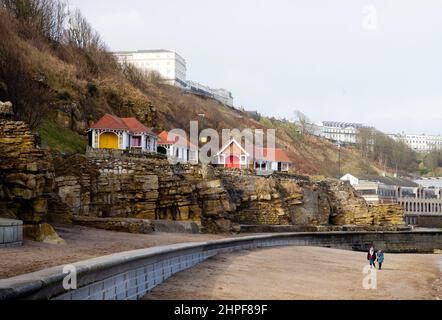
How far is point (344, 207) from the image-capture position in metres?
66.9

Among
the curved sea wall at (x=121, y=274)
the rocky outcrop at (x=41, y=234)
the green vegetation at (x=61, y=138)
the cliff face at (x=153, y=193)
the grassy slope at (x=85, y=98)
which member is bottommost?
the curved sea wall at (x=121, y=274)

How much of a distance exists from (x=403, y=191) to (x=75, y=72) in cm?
6859

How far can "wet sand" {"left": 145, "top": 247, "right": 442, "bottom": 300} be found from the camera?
17.3m

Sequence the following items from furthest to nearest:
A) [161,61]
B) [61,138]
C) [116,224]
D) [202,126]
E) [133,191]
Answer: [161,61] → [202,126] → [61,138] → [133,191] → [116,224]

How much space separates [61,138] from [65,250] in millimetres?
32516

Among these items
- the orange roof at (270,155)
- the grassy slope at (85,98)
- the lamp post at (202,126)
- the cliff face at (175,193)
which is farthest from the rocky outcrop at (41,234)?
the lamp post at (202,126)

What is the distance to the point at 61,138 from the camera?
4953 cm

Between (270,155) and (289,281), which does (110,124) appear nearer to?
(270,155)

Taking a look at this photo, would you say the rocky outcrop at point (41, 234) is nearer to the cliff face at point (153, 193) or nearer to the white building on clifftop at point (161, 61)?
the cliff face at point (153, 193)

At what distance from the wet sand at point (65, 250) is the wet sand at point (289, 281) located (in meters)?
2.14

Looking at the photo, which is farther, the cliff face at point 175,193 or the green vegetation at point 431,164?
the green vegetation at point 431,164

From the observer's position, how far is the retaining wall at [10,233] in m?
17.2

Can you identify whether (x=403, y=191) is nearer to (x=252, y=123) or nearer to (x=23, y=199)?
(x=252, y=123)

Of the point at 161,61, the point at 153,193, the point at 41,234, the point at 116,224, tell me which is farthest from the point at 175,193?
the point at 161,61
